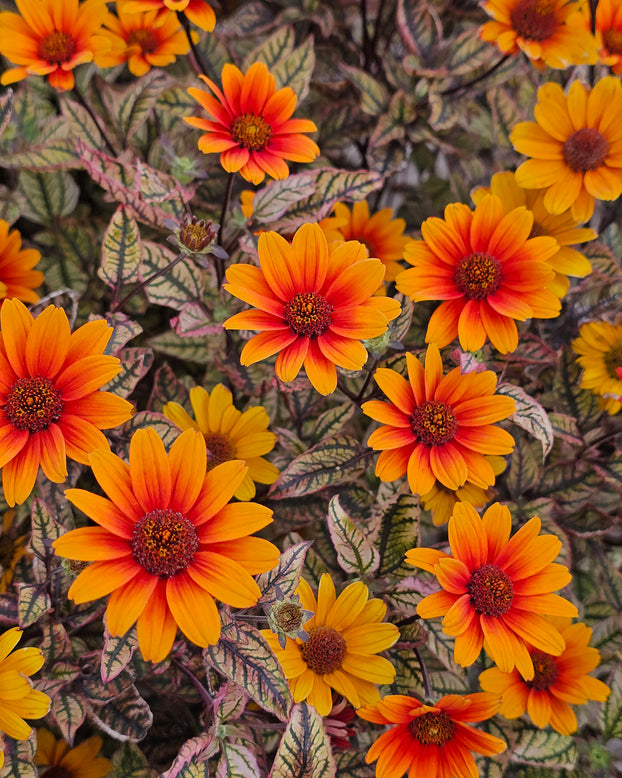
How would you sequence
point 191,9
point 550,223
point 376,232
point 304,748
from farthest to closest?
point 376,232
point 550,223
point 191,9
point 304,748

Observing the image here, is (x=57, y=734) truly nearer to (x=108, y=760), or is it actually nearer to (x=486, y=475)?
(x=108, y=760)

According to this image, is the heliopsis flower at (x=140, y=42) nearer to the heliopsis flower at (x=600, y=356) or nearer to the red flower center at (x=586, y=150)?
the red flower center at (x=586, y=150)

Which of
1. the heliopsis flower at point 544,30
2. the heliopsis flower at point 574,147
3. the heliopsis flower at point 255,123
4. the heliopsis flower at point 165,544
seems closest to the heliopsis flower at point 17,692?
the heliopsis flower at point 165,544

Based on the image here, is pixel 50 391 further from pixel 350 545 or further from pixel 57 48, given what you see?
pixel 57 48

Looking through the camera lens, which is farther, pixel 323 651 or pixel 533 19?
pixel 533 19

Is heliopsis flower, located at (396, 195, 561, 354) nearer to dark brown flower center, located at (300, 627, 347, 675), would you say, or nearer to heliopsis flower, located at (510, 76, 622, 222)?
heliopsis flower, located at (510, 76, 622, 222)

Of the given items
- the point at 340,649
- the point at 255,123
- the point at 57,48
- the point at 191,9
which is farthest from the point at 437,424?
the point at 57,48
